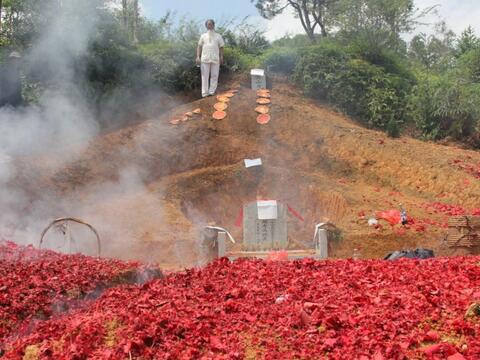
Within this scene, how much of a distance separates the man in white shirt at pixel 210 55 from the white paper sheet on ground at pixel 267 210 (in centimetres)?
638

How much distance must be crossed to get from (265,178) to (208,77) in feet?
12.8

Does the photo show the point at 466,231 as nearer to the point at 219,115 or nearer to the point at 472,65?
the point at 219,115

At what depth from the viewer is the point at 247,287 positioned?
18.3 ft

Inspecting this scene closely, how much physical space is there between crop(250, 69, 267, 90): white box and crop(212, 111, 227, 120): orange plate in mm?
2057

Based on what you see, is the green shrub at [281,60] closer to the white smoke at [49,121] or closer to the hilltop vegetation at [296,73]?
the hilltop vegetation at [296,73]

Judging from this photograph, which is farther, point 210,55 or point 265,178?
point 210,55

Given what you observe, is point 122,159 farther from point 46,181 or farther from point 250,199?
point 250,199

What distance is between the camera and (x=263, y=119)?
17.1 meters

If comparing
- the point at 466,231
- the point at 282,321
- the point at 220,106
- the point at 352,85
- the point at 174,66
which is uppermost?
the point at 174,66

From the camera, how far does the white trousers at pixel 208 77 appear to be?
1731 cm

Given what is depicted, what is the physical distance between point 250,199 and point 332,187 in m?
1.93

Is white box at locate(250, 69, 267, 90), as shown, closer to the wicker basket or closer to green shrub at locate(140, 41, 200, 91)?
green shrub at locate(140, 41, 200, 91)

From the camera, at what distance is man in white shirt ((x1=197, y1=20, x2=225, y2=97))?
16.8 m

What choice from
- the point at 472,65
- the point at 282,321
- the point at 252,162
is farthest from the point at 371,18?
the point at 282,321
